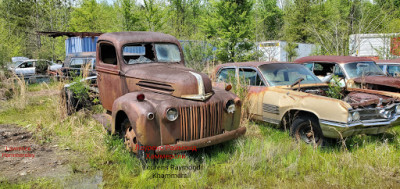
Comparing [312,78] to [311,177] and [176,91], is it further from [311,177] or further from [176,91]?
[176,91]

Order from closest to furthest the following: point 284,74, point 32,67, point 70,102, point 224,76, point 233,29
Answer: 1. point 284,74
2. point 70,102
3. point 224,76
4. point 233,29
5. point 32,67

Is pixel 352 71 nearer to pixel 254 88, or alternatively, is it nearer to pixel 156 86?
pixel 254 88

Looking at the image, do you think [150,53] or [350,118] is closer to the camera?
[350,118]

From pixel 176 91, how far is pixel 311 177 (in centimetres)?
223

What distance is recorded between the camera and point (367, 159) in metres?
4.48

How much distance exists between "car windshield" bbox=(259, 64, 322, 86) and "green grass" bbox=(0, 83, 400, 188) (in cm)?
106

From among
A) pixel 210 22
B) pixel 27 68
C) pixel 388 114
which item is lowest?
pixel 388 114

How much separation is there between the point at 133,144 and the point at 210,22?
13.2m

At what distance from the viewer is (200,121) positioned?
13.5ft

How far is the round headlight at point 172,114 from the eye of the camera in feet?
12.6

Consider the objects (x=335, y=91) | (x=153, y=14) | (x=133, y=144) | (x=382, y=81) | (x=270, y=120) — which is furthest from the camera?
(x=153, y=14)

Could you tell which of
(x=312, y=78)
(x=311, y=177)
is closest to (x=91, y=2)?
(x=312, y=78)

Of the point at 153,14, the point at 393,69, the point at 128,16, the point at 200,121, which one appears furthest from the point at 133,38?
the point at 153,14

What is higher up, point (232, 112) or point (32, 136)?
point (232, 112)
